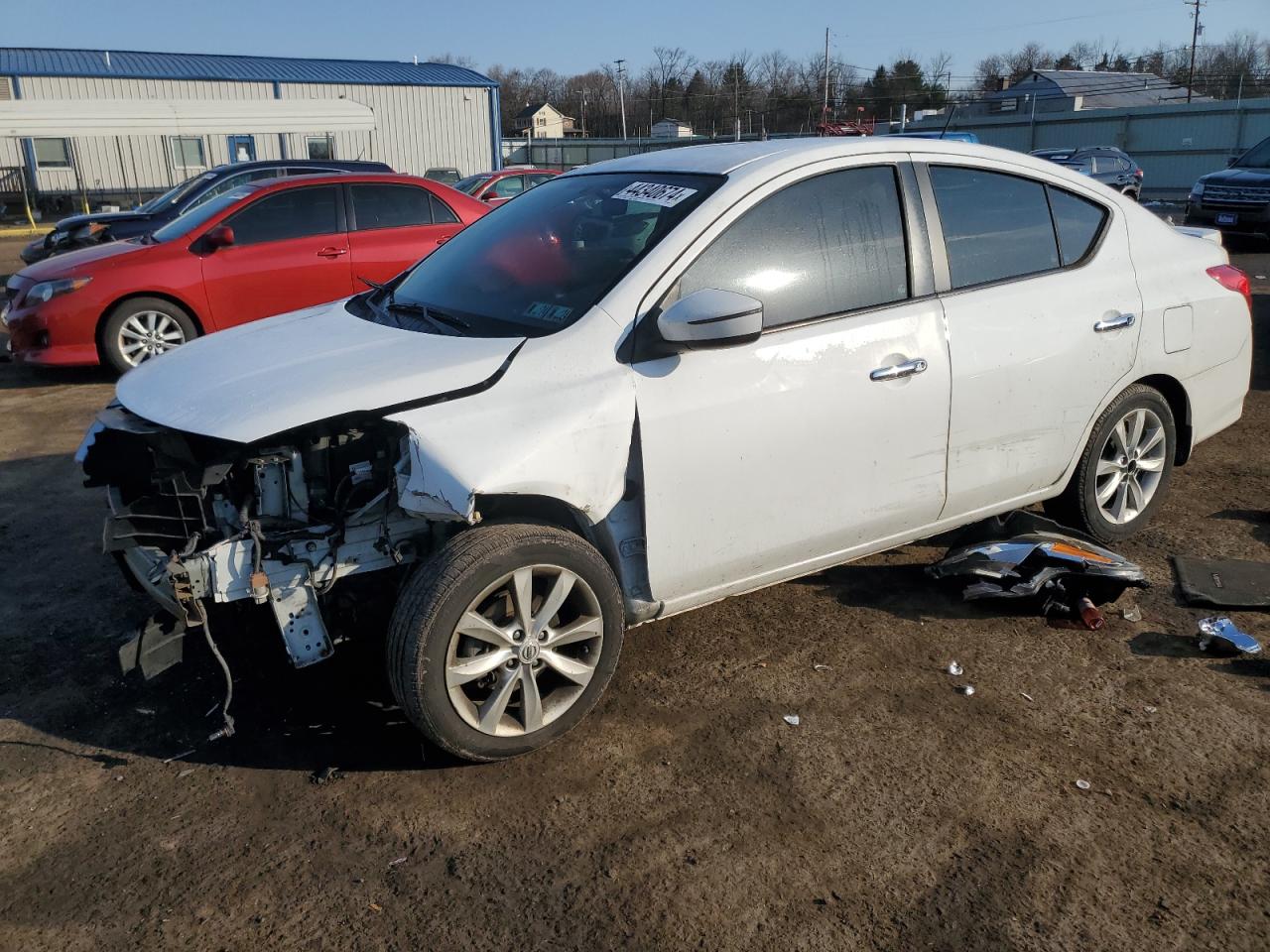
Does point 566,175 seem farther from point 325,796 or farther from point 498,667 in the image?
point 325,796

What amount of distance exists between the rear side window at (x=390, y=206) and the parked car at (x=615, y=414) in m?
5.14

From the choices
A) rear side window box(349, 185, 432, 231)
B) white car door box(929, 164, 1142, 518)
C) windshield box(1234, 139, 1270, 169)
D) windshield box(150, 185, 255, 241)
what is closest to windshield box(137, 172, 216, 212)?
windshield box(150, 185, 255, 241)

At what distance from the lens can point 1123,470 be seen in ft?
14.7

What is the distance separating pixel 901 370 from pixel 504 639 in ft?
5.51

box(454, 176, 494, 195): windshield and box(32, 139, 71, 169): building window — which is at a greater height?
box(32, 139, 71, 169): building window

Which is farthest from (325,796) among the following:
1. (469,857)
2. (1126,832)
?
(1126,832)

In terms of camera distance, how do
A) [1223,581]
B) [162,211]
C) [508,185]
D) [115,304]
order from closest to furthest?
[1223,581], [115,304], [162,211], [508,185]

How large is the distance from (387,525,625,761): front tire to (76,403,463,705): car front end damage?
8.5 inches

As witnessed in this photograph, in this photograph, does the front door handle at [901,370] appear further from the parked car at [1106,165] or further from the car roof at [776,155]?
the parked car at [1106,165]

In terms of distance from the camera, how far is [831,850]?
2689mm

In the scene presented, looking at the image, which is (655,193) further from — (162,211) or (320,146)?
(320,146)

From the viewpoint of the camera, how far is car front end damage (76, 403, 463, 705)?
A: 2.98 m

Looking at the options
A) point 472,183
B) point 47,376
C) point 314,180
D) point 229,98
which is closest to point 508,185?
point 472,183

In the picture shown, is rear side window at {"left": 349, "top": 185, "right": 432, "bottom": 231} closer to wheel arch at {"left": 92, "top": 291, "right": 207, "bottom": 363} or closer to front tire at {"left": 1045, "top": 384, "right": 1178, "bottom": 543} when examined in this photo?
wheel arch at {"left": 92, "top": 291, "right": 207, "bottom": 363}
